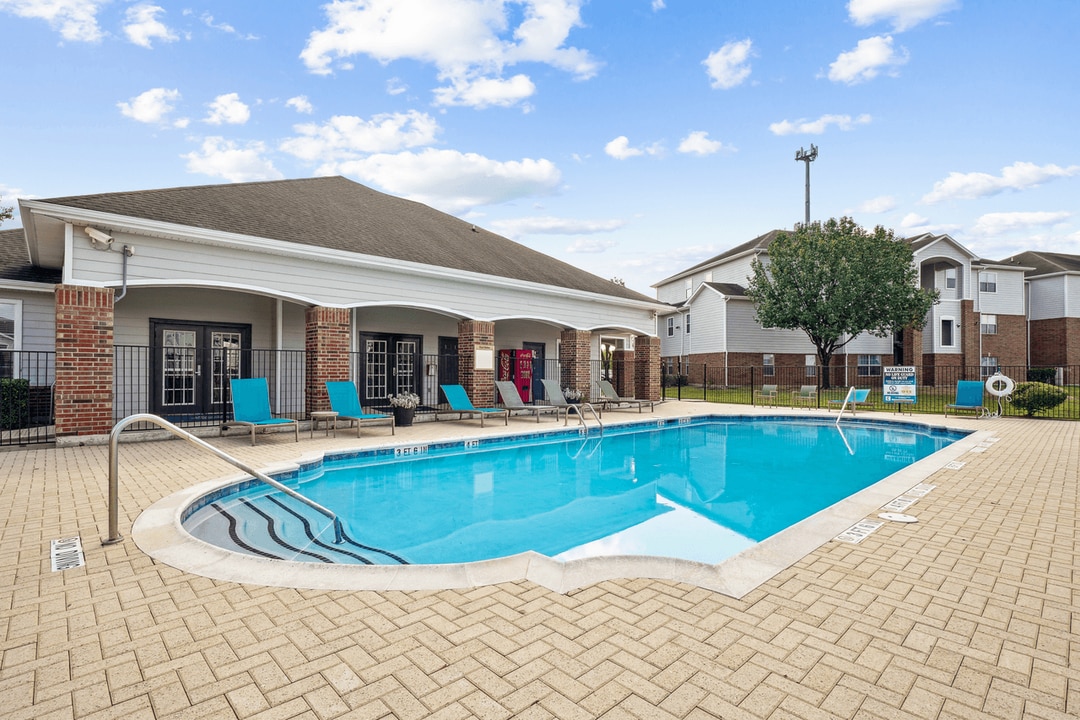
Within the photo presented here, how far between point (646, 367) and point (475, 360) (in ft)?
26.0

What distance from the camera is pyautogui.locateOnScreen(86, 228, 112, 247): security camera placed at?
8.97 metres

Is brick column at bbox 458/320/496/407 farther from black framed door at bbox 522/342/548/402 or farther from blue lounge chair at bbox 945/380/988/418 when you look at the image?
blue lounge chair at bbox 945/380/988/418

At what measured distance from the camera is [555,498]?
741 cm

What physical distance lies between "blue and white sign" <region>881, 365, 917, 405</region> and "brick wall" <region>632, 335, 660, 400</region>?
7385mm

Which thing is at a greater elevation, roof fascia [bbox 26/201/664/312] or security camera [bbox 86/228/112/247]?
roof fascia [bbox 26/201/664/312]

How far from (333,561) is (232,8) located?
546 inches

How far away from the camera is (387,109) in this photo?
17.0 meters

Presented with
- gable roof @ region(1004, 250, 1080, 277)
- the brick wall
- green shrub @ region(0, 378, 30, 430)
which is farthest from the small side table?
gable roof @ region(1004, 250, 1080, 277)

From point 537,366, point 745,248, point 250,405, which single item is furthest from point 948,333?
point 250,405

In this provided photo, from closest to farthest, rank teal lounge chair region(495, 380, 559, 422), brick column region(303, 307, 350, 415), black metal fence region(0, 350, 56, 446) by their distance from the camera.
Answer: black metal fence region(0, 350, 56, 446) < brick column region(303, 307, 350, 415) < teal lounge chair region(495, 380, 559, 422)

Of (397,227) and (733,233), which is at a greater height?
(733,233)

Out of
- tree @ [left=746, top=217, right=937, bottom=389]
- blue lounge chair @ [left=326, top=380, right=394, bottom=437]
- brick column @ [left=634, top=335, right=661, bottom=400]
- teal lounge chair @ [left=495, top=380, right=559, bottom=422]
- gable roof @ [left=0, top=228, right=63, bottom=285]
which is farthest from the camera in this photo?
tree @ [left=746, top=217, right=937, bottom=389]

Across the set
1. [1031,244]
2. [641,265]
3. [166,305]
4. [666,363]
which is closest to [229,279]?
[166,305]

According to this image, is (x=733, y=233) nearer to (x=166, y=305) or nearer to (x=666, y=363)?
(x=666, y=363)
